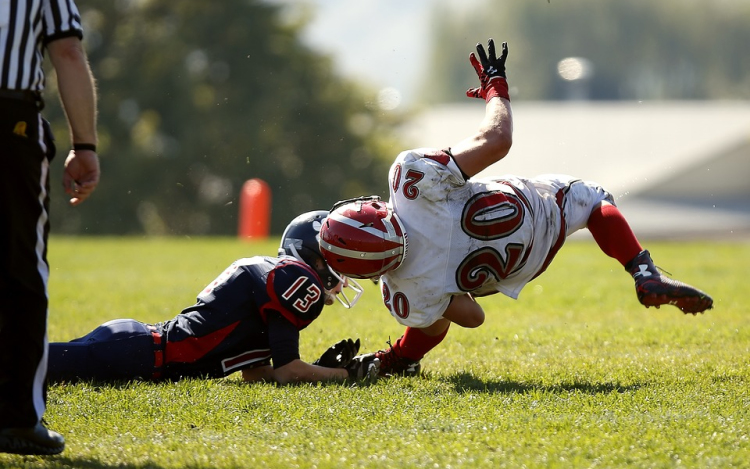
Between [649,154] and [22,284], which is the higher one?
[649,154]

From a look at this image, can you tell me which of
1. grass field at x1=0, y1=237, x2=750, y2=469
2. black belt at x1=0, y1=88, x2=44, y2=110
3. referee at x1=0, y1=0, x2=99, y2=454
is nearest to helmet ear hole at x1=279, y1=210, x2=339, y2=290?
grass field at x1=0, y1=237, x2=750, y2=469

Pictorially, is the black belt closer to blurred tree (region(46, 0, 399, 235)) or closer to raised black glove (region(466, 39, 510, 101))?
raised black glove (region(466, 39, 510, 101))

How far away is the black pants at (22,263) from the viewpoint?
3.36 meters

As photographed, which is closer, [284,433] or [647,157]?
[284,433]

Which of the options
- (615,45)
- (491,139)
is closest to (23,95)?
(491,139)

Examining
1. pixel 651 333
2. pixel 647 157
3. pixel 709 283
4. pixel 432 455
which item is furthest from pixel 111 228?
pixel 432 455

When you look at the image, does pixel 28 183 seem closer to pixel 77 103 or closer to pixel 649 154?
pixel 77 103

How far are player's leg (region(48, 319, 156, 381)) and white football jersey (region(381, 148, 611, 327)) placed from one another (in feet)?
3.98

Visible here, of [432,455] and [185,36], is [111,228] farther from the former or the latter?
[432,455]

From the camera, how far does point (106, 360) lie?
4781mm

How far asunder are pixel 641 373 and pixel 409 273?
1253mm

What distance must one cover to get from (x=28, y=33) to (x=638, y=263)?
A: 286cm

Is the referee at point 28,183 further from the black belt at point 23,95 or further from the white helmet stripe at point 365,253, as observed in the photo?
the white helmet stripe at point 365,253

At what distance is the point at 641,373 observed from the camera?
480cm
